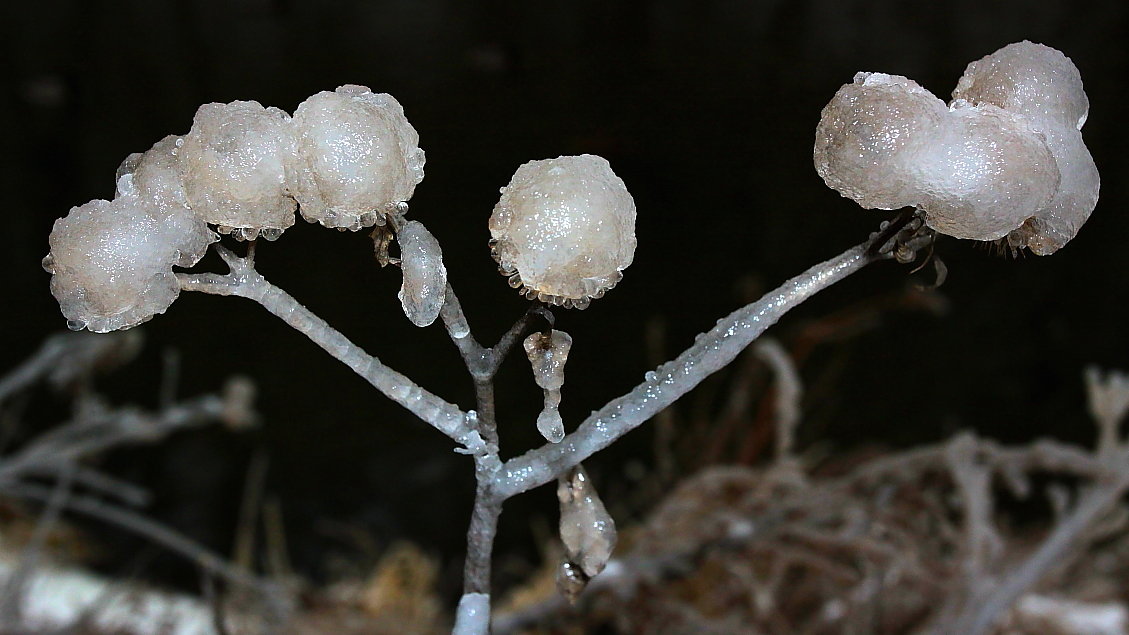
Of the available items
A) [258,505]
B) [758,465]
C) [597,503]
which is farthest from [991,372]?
[597,503]

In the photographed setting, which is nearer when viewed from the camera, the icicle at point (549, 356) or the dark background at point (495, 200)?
the icicle at point (549, 356)

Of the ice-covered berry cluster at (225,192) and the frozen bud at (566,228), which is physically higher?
the ice-covered berry cluster at (225,192)

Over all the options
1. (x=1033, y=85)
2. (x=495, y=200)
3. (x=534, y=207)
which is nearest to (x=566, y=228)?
(x=534, y=207)

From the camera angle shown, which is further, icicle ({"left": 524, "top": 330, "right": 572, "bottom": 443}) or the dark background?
the dark background

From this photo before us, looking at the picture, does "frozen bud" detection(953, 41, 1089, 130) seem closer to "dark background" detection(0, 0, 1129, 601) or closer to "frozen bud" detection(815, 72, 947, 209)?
"frozen bud" detection(815, 72, 947, 209)

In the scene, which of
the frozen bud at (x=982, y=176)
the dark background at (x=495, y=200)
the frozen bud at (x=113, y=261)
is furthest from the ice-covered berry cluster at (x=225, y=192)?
the dark background at (x=495, y=200)

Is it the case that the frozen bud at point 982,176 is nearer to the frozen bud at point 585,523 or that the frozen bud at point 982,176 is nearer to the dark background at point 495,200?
the frozen bud at point 585,523

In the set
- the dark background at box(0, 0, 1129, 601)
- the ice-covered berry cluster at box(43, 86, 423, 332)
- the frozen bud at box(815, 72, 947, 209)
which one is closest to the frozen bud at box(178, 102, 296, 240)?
the ice-covered berry cluster at box(43, 86, 423, 332)
